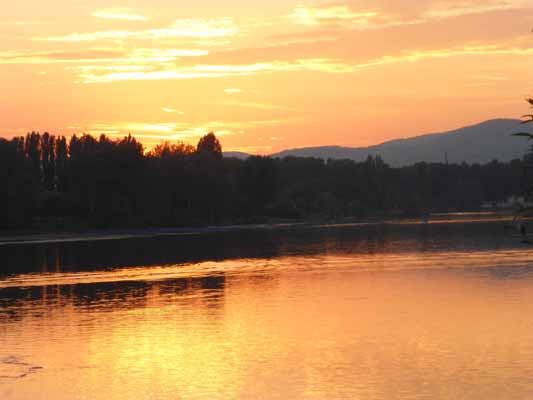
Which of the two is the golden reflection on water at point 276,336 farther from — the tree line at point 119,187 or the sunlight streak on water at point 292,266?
the tree line at point 119,187

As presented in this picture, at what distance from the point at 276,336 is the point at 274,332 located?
92 centimetres

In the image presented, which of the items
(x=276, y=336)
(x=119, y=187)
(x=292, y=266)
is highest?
(x=119, y=187)

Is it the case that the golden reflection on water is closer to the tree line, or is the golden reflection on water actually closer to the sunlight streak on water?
the sunlight streak on water

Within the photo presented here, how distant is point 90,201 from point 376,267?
94681mm

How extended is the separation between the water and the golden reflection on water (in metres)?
0.06

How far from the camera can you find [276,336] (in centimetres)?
3114

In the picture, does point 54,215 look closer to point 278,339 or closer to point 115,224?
point 115,224

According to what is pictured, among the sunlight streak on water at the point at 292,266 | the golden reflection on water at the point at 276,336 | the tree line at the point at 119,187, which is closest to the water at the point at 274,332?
the golden reflection on water at the point at 276,336

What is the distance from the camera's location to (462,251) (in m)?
72.8

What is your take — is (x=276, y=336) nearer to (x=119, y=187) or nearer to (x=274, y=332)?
(x=274, y=332)

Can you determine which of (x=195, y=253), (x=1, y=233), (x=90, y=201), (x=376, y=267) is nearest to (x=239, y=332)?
(x=376, y=267)

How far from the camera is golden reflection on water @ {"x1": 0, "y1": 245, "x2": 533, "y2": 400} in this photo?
76.8 ft

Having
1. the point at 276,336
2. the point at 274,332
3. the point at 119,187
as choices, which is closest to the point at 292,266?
the point at 274,332

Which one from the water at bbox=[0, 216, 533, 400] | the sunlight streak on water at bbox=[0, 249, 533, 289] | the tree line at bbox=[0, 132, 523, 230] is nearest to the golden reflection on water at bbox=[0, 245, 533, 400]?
the water at bbox=[0, 216, 533, 400]
